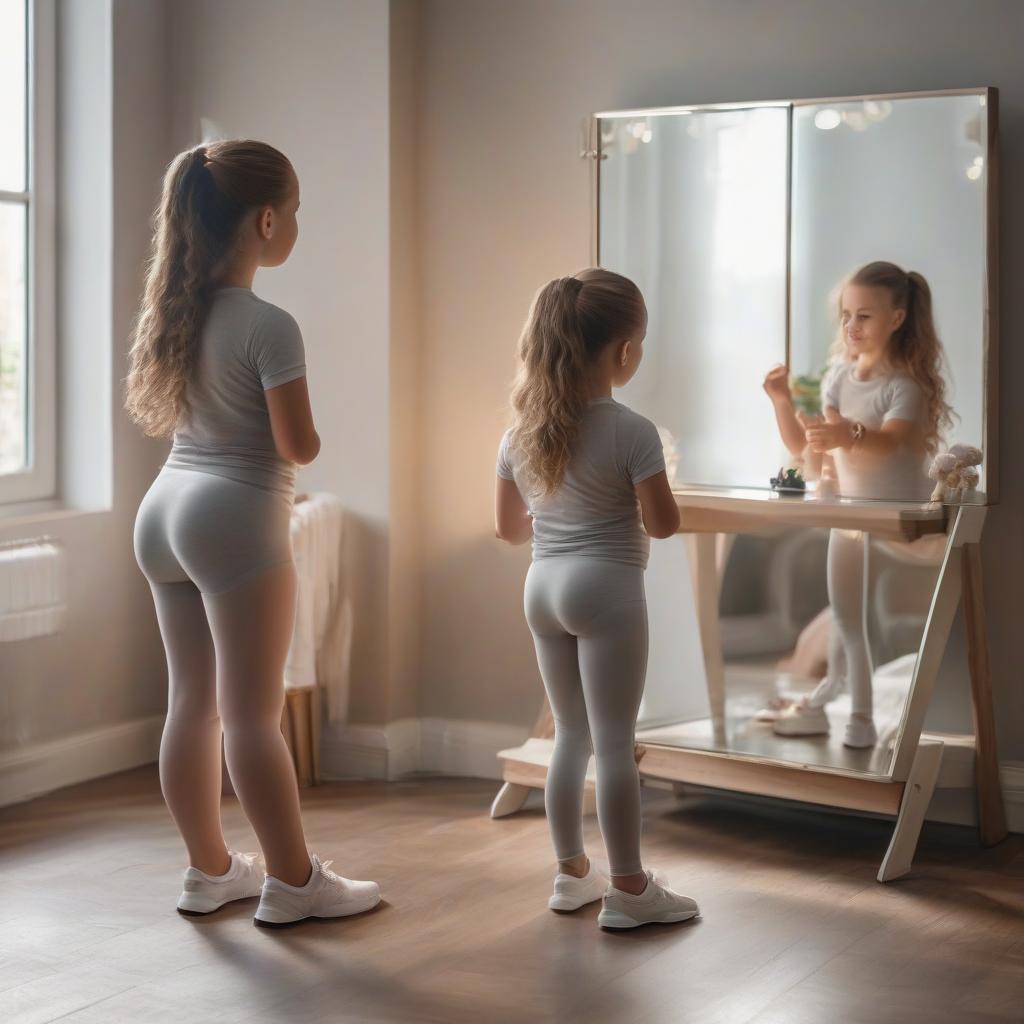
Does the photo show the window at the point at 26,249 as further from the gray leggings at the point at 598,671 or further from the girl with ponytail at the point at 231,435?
the gray leggings at the point at 598,671

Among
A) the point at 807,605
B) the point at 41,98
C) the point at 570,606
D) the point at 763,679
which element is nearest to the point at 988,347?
the point at 807,605

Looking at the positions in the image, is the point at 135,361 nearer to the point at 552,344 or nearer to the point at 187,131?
the point at 552,344

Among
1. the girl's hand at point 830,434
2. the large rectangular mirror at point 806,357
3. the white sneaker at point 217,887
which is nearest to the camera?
the white sneaker at point 217,887

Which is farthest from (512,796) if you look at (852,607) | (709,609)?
(852,607)

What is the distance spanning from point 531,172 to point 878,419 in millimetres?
1124

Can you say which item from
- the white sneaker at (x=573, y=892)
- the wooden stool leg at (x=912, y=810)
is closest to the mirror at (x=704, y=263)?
the wooden stool leg at (x=912, y=810)

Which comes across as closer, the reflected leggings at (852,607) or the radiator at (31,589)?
the reflected leggings at (852,607)

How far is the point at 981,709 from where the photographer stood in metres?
3.27

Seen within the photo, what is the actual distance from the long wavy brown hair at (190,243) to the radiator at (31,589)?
1226mm

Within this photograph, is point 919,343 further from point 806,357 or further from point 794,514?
point 794,514

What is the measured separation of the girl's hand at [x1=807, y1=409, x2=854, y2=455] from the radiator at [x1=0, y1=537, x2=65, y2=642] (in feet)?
6.23

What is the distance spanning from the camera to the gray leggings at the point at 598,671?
266 cm

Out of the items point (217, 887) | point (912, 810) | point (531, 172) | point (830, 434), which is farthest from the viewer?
point (531, 172)

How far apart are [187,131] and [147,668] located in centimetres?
148
